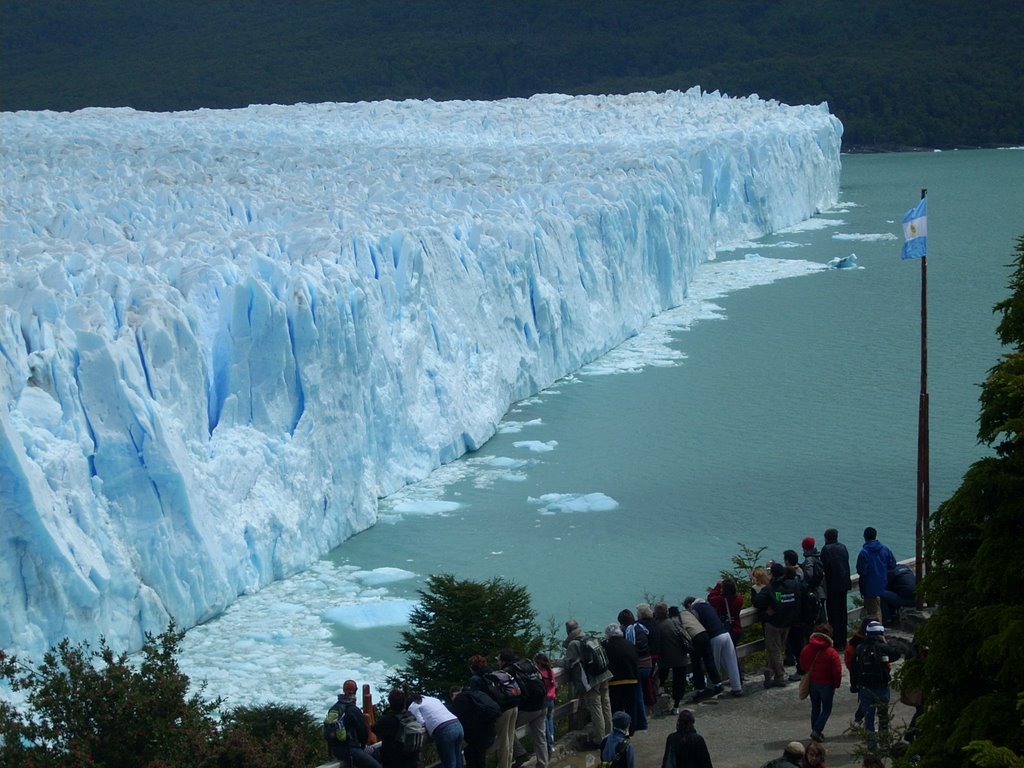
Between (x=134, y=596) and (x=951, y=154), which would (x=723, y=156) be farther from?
(x=951, y=154)

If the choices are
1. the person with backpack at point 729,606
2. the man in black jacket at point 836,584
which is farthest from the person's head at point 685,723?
the man in black jacket at point 836,584

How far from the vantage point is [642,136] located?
27.5 m

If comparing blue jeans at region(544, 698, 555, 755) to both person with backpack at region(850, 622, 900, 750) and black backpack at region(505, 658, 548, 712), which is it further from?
person with backpack at region(850, 622, 900, 750)

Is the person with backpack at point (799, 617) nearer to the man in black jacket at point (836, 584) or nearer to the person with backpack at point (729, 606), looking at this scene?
the man in black jacket at point (836, 584)

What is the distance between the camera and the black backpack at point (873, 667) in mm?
5723

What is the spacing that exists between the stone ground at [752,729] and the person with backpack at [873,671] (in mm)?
155

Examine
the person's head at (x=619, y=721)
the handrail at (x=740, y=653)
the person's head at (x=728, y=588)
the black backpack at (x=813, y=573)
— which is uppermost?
the black backpack at (x=813, y=573)

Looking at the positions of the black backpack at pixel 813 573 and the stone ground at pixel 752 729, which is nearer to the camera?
the stone ground at pixel 752 729

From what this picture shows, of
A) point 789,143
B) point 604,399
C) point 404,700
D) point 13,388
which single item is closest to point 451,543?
point 13,388

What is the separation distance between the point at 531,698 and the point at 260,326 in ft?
19.9

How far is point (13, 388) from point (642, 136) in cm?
1973

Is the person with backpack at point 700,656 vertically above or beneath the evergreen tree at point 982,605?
beneath

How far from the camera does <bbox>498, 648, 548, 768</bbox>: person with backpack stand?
5.77 metres

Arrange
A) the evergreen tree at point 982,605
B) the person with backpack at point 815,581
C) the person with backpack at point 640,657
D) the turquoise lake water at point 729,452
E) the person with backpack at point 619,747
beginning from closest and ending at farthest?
the evergreen tree at point 982,605 < the person with backpack at point 619,747 < the person with backpack at point 640,657 < the person with backpack at point 815,581 < the turquoise lake water at point 729,452
